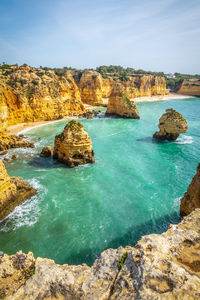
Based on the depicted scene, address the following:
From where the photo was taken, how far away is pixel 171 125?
28.6m

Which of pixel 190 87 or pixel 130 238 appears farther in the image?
pixel 190 87

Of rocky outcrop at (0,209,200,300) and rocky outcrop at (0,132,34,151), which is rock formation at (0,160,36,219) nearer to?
rocky outcrop at (0,209,200,300)

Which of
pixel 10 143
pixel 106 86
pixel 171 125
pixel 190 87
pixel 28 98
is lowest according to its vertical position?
pixel 10 143

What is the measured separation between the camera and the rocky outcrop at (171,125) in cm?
2791

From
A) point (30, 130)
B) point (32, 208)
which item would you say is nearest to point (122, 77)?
point (30, 130)

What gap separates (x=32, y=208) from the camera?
13797 millimetres

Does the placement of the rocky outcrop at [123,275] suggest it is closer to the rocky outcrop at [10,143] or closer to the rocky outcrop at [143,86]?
the rocky outcrop at [10,143]

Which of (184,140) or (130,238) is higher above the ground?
(184,140)

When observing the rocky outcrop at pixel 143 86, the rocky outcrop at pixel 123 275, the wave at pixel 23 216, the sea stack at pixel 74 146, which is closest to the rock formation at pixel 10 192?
the wave at pixel 23 216

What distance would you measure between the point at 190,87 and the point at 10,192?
116819 millimetres

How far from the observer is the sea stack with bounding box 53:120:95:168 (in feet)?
65.0

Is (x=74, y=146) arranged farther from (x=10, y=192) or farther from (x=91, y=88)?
(x=91, y=88)

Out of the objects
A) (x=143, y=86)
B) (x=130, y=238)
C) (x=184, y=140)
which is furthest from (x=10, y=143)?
(x=143, y=86)

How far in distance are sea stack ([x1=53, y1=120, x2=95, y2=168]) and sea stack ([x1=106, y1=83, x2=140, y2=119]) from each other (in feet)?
93.7
